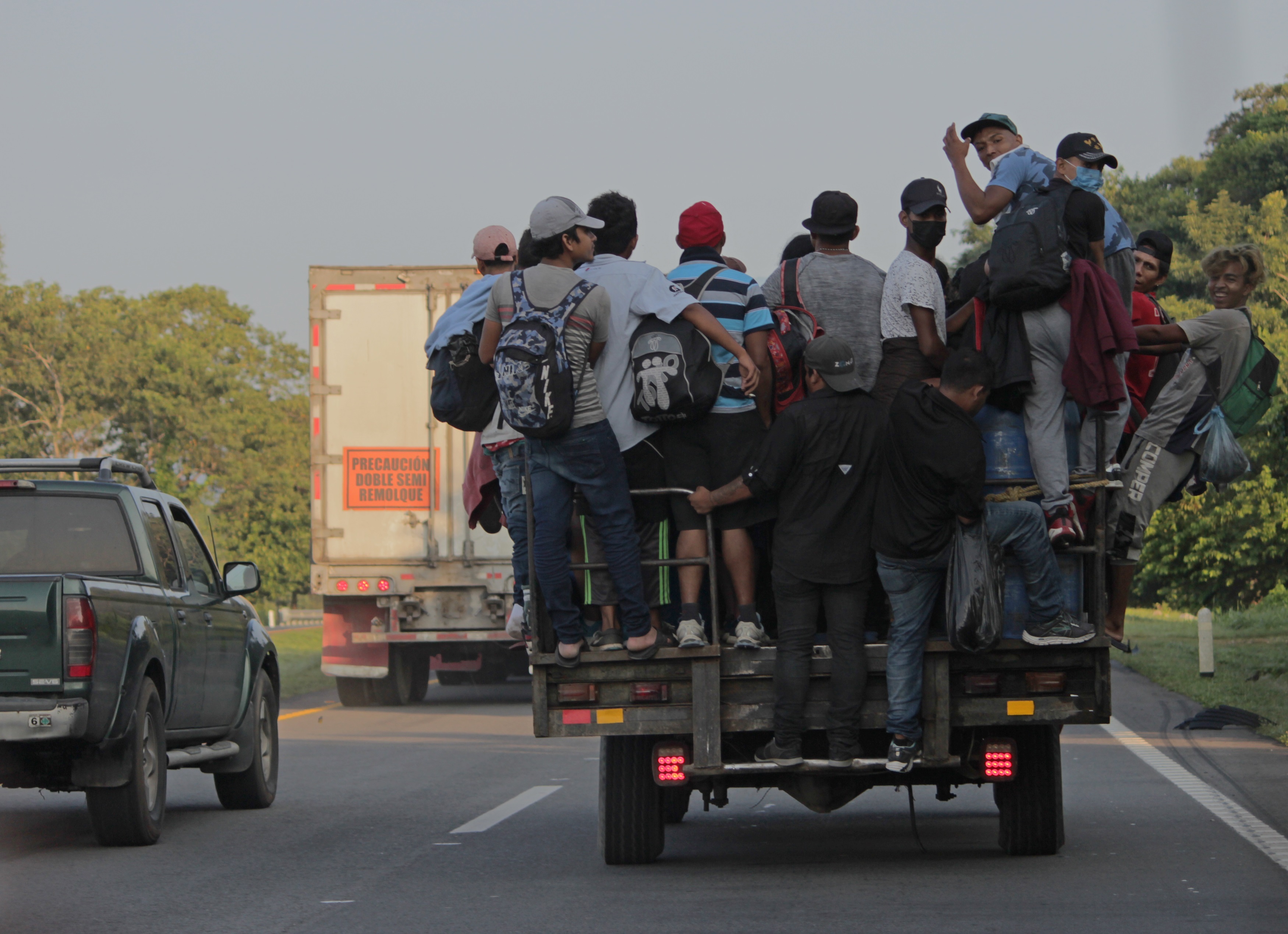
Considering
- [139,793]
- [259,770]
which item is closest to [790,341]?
[139,793]

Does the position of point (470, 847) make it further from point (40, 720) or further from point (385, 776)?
point (385, 776)

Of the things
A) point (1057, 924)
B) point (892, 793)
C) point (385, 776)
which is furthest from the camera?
point (385, 776)

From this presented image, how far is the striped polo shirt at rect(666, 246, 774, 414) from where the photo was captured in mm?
7711

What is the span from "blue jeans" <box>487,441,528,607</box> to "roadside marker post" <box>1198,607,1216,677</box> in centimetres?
1666

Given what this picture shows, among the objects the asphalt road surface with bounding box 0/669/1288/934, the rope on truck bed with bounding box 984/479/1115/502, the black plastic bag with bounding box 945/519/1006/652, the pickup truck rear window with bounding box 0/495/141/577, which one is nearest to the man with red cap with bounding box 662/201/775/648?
the black plastic bag with bounding box 945/519/1006/652

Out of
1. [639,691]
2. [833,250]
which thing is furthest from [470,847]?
[833,250]

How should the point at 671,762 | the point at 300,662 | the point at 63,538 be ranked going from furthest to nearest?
the point at 300,662 < the point at 63,538 < the point at 671,762

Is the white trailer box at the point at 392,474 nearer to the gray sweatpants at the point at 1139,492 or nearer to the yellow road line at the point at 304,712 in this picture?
the yellow road line at the point at 304,712

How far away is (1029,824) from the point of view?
8234mm

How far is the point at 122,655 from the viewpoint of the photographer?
9125mm

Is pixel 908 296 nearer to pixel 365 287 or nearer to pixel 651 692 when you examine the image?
pixel 651 692

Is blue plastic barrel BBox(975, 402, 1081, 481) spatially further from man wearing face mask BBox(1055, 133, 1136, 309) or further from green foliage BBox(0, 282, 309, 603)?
green foliage BBox(0, 282, 309, 603)

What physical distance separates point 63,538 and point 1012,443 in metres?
5.23

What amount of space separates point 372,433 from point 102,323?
182 ft
